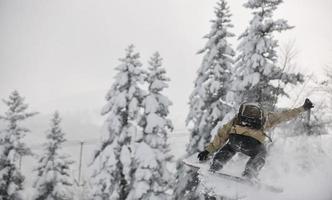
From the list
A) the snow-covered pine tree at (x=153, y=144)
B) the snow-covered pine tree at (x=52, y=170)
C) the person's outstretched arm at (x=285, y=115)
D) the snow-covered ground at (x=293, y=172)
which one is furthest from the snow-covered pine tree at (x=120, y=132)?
the person's outstretched arm at (x=285, y=115)

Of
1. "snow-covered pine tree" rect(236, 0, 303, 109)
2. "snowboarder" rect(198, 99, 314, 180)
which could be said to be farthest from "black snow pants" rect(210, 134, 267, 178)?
"snow-covered pine tree" rect(236, 0, 303, 109)

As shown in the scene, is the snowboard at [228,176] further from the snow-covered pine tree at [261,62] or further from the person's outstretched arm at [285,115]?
the snow-covered pine tree at [261,62]

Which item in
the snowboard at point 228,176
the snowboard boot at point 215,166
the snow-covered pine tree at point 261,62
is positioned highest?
the snow-covered pine tree at point 261,62

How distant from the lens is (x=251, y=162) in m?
9.69

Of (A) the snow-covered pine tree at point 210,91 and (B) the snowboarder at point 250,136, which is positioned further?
(A) the snow-covered pine tree at point 210,91

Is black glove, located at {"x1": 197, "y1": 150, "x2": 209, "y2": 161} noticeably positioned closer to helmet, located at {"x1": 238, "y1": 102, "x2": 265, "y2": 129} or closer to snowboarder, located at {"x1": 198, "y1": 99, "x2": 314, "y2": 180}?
snowboarder, located at {"x1": 198, "y1": 99, "x2": 314, "y2": 180}

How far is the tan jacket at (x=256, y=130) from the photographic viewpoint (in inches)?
383

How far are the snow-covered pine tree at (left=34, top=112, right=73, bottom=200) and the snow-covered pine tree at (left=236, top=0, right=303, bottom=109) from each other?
48.3 feet

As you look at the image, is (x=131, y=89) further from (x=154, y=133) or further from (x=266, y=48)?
(x=266, y=48)

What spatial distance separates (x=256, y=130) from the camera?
9.73 metres

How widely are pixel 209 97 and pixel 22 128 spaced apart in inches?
487

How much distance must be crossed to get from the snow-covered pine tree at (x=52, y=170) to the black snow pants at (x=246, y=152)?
23.2 m

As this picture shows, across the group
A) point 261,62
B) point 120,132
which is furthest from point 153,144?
point 261,62

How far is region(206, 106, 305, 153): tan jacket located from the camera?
9734mm
